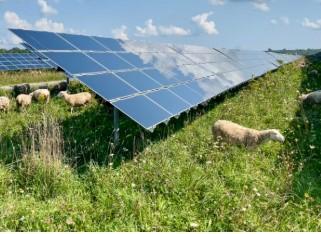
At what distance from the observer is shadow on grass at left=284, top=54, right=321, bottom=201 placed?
19.5 ft

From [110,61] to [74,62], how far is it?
1290mm

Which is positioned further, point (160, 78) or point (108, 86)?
point (160, 78)

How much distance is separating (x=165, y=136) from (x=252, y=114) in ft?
8.93

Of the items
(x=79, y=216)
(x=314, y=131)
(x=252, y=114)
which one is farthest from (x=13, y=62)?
(x=79, y=216)

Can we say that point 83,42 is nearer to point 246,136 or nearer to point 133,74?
point 133,74

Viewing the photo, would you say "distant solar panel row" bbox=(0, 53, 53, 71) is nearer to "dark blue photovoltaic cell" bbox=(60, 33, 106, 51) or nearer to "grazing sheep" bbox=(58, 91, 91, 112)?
"grazing sheep" bbox=(58, 91, 91, 112)

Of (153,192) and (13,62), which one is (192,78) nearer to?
(153,192)

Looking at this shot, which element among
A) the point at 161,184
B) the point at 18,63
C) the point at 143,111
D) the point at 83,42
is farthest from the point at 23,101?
the point at 18,63

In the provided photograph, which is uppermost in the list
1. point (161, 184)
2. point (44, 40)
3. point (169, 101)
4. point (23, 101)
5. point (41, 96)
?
point (44, 40)

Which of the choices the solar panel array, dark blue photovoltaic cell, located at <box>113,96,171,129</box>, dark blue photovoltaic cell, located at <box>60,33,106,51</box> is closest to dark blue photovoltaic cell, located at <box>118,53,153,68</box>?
the solar panel array

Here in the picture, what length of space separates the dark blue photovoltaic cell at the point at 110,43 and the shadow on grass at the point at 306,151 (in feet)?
14.1

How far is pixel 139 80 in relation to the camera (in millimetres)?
8758

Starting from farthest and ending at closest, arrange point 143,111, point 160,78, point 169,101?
point 160,78 → point 169,101 → point 143,111

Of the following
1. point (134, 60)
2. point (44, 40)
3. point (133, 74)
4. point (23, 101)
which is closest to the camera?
point (44, 40)
